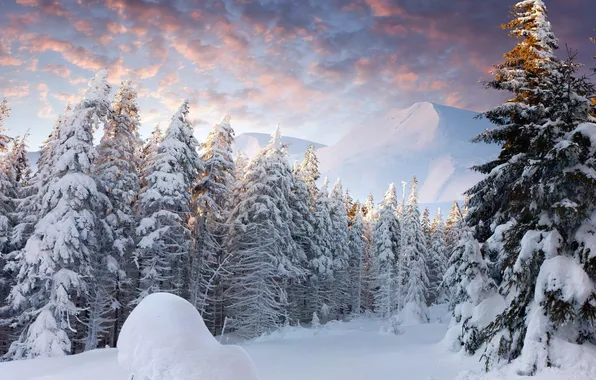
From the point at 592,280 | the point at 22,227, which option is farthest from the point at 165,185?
the point at 592,280

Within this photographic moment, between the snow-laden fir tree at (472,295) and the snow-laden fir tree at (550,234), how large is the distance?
2.56m

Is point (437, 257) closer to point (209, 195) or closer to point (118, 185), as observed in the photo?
point (209, 195)

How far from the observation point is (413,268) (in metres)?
45.5

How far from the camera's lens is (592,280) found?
9375 millimetres

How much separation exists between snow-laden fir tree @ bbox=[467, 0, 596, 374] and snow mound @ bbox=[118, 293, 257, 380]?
7.61m

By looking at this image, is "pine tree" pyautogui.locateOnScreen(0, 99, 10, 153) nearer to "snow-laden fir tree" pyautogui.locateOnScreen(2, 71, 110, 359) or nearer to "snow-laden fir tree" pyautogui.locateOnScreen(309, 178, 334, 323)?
"snow-laden fir tree" pyautogui.locateOnScreen(2, 71, 110, 359)

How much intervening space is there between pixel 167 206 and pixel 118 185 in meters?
2.89

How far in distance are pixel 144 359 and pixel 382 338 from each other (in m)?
24.7

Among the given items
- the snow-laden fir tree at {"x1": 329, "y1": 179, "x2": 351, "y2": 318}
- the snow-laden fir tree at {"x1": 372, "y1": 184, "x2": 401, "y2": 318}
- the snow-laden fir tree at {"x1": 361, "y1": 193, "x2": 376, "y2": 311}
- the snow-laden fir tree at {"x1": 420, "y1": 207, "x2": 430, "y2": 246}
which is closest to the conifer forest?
the snow-laden fir tree at {"x1": 329, "y1": 179, "x2": 351, "y2": 318}

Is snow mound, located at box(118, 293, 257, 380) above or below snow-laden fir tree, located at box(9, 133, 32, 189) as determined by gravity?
below

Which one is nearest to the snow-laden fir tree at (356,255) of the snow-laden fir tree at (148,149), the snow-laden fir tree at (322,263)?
the snow-laden fir tree at (322,263)

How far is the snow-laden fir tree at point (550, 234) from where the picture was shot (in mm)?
9227

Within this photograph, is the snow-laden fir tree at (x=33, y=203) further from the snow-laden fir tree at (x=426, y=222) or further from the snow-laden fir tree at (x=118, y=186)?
the snow-laden fir tree at (x=426, y=222)

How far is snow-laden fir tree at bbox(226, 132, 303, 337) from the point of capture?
2595 cm
